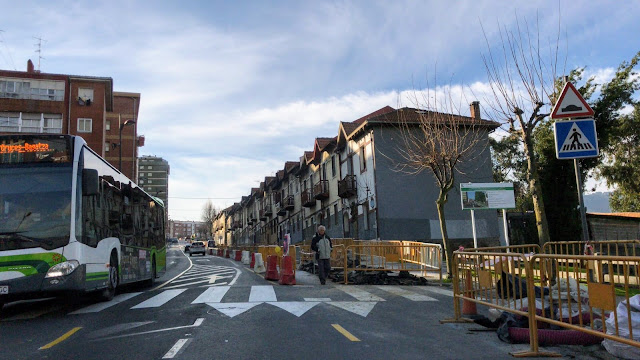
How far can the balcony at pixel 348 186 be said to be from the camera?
3066cm

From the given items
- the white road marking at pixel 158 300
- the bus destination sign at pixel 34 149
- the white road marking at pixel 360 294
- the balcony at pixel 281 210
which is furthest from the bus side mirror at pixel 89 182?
the balcony at pixel 281 210

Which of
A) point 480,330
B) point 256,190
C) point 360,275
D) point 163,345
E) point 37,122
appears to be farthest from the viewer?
point 256,190

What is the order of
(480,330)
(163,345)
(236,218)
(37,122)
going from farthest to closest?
(236,218) → (37,122) → (480,330) → (163,345)

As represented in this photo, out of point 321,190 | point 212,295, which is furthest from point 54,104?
point 212,295

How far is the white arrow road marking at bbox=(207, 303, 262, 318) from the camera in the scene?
8.21 m

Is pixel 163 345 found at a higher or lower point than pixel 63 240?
lower

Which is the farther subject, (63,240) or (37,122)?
(37,122)

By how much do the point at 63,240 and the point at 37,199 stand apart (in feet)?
3.19

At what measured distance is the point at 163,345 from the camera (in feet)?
19.1

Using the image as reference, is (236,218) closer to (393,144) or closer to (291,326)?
(393,144)

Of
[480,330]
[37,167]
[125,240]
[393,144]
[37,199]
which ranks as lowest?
[480,330]

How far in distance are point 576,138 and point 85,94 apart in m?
46.5

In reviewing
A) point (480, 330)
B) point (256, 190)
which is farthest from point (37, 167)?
point (256, 190)

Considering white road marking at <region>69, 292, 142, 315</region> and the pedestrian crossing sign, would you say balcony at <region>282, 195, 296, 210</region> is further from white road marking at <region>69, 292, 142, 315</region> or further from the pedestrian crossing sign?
the pedestrian crossing sign
